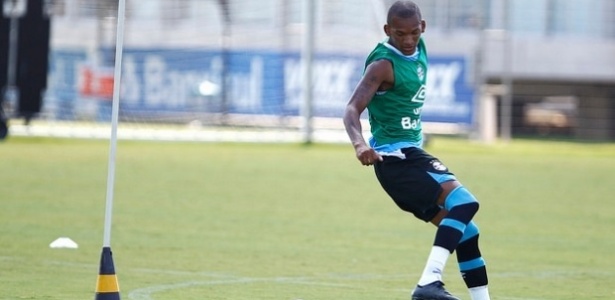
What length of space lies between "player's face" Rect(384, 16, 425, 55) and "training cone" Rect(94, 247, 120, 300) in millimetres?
2327

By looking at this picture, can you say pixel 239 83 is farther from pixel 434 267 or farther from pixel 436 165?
pixel 434 267

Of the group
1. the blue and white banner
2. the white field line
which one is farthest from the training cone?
the blue and white banner

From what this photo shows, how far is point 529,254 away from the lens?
1446 cm

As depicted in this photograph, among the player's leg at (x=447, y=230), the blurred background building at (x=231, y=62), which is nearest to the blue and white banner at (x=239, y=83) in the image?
the blurred background building at (x=231, y=62)

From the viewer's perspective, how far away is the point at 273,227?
53.8 ft

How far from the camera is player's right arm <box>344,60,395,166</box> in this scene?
9.23 m

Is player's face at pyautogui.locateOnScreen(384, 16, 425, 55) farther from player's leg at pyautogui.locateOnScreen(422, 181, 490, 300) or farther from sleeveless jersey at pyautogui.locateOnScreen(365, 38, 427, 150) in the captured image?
player's leg at pyautogui.locateOnScreen(422, 181, 490, 300)

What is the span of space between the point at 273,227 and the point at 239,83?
20220 mm

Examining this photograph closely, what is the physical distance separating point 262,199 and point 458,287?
8.47 metres

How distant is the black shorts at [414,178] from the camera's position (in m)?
9.30

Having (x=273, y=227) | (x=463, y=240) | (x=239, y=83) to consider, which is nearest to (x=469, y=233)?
(x=463, y=240)

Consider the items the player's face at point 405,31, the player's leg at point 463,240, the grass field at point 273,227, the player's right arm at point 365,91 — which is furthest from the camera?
the grass field at point 273,227

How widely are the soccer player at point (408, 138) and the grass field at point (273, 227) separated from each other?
1489 millimetres

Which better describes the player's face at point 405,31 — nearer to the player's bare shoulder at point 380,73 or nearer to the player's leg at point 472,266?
the player's bare shoulder at point 380,73
